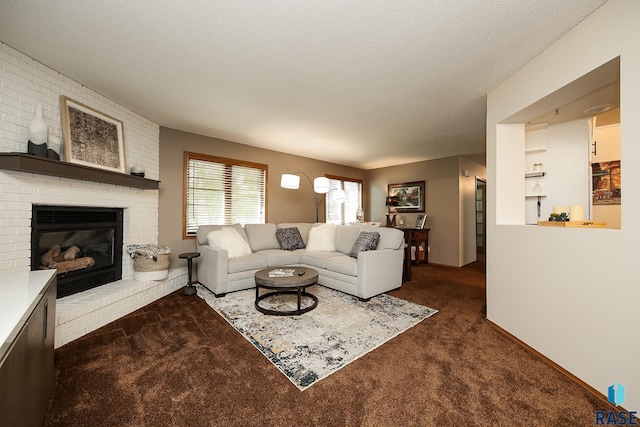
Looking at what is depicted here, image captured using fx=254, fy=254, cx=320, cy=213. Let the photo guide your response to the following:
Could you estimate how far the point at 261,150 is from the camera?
15.9 feet

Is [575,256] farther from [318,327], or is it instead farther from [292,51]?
[292,51]

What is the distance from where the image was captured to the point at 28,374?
996 mm

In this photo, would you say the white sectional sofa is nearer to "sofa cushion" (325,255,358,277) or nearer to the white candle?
"sofa cushion" (325,255,358,277)

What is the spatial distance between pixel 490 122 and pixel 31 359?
3.67m

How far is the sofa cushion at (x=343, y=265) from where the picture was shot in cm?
319

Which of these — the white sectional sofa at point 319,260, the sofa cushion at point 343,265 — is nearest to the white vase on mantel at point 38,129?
the white sectional sofa at point 319,260

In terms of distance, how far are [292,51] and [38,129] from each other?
221 centimetres

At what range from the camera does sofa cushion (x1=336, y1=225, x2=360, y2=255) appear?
4.04 metres

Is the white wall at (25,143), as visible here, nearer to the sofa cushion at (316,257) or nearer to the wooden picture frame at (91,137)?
the wooden picture frame at (91,137)

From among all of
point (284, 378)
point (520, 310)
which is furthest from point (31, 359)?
point (520, 310)

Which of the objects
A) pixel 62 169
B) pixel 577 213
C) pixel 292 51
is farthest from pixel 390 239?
pixel 62 169

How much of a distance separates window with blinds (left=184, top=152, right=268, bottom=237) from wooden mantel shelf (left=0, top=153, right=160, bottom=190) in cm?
92

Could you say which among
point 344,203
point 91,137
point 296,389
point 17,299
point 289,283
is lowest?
point 296,389

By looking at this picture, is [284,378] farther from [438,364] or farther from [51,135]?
[51,135]
